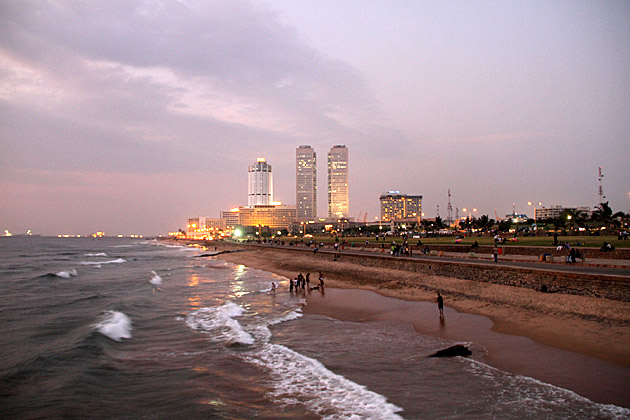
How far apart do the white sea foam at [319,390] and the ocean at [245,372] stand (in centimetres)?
4

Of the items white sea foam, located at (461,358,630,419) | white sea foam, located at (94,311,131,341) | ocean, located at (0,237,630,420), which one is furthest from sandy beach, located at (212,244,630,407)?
white sea foam, located at (94,311,131,341)

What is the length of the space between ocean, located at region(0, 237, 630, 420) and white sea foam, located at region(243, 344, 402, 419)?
0.12ft

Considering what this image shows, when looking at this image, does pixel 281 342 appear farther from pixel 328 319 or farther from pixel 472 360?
pixel 472 360

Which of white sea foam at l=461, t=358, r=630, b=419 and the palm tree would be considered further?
the palm tree

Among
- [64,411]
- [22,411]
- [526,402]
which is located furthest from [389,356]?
[22,411]

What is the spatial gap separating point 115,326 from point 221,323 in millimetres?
5301

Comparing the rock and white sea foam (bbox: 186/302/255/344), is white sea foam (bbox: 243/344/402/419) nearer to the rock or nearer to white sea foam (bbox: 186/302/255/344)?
white sea foam (bbox: 186/302/255/344)

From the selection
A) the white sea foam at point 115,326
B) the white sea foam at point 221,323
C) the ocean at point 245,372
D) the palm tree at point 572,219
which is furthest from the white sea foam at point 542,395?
the palm tree at point 572,219

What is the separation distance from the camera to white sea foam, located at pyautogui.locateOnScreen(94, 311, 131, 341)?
17.4 m

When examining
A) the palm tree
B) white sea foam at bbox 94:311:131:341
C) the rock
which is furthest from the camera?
the palm tree

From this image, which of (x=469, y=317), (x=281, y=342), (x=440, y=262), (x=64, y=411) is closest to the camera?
(x=64, y=411)

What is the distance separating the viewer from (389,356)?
13.1m

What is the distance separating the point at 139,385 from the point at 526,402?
10.9 meters

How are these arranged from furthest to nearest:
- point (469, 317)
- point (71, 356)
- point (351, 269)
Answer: point (351, 269) → point (469, 317) → point (71, 356)
